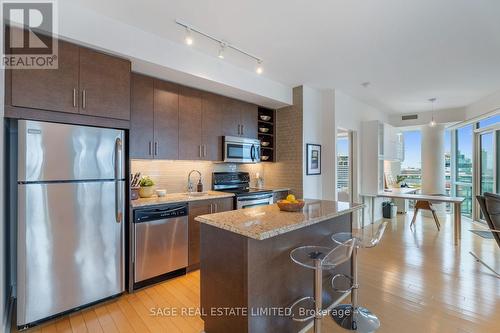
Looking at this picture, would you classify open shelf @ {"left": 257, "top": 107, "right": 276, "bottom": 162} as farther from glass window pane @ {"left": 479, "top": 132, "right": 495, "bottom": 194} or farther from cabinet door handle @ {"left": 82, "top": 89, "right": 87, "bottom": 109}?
glass window pane @ {"left": 479, "top": 132, "right": 495, "bottom": 194}

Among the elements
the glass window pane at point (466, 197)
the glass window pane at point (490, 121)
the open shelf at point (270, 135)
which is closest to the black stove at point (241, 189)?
the open shelf at point (270, 135)

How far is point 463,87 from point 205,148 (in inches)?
196

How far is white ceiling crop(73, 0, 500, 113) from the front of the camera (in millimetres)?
2203

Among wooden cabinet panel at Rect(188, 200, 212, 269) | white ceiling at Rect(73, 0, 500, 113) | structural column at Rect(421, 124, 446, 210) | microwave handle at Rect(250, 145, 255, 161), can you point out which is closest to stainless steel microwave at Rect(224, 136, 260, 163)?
microwave handle at Rect(250, 145, 255, 161)

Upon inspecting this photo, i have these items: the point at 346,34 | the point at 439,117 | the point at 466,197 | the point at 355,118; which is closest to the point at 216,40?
the point at 346,34

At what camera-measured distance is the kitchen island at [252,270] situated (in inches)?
62.7

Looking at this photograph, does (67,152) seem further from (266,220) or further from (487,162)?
(487,162)

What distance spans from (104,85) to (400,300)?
12.3 ft

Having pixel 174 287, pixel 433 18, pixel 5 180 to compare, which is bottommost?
pixel 174 287

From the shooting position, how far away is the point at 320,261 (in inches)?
64.7

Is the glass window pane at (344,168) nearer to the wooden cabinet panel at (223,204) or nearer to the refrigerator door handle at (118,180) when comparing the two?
the wooden cabinet panel at (223,204)

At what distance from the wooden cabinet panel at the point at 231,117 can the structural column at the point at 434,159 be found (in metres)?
5.86

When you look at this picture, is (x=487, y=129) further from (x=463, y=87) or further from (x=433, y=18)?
(x=433, y=18)

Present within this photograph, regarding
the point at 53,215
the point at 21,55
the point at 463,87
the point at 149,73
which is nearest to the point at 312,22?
the point at 149,73
